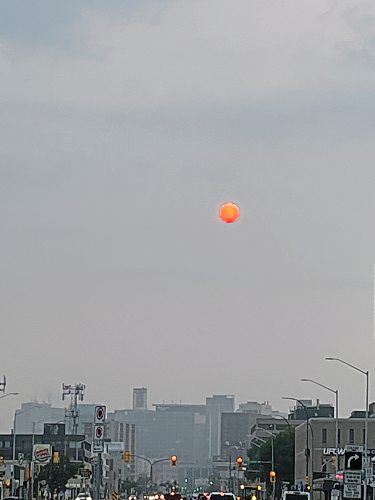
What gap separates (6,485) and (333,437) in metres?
61.8

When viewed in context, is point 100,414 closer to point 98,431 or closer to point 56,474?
point 98,431

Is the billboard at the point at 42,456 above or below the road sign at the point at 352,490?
above

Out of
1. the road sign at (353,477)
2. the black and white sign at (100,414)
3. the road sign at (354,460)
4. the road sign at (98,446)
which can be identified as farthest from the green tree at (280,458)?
the road sign at (98,446)

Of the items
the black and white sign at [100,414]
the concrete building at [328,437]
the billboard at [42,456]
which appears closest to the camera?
the black and white sign at [100,414]

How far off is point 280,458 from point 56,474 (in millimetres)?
46983

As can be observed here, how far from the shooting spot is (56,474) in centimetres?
13738

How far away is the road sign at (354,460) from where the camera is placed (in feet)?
136

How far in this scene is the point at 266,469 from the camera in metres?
178

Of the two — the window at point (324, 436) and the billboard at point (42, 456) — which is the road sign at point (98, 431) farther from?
the window at point (324, 436)

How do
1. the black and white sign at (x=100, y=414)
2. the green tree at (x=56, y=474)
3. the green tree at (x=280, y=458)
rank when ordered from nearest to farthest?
A: the black and white sign at (x=100, y=414)
the green tree at (x=56, y=474)
the green tree at (x=280, y=458)

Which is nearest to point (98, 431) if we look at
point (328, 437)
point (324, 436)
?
point (328, 437)

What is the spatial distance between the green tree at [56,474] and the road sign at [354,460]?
93342mm

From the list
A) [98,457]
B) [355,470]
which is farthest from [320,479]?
[98,457]

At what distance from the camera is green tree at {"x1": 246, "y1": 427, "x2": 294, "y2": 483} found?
6796 inches
